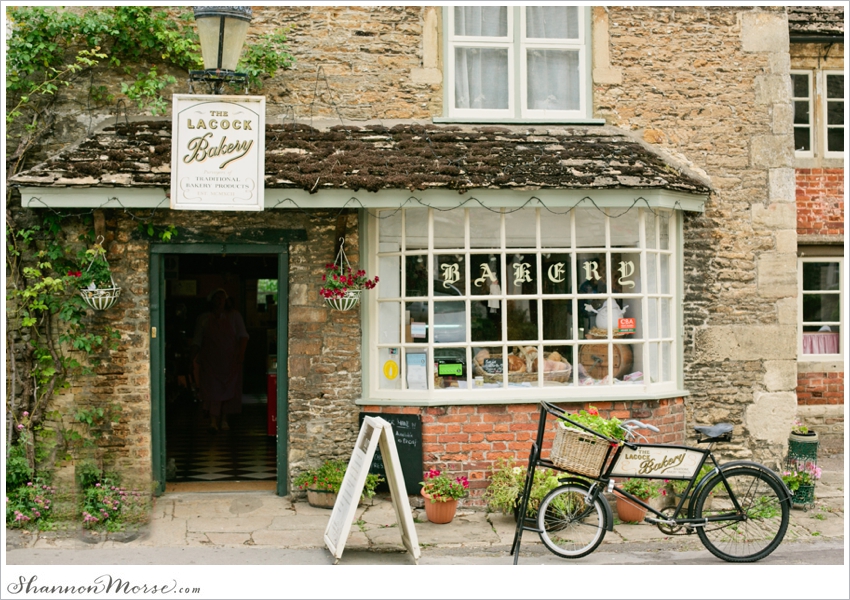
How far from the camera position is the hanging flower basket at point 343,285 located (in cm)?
803

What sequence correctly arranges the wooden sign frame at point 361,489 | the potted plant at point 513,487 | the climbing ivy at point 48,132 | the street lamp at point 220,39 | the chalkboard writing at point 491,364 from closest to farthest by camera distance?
the wooden sign frame at point 361,489
the street lamp at point 220,39
the potted plant at point 513,487
the climbing ivy at point 48,132
the chalkboard writing at point 491,364

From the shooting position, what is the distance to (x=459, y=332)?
834 centimetres

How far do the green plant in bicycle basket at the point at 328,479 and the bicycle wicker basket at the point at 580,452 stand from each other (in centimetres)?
204

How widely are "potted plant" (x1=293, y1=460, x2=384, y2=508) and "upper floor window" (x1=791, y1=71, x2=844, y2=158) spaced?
7.88 meters

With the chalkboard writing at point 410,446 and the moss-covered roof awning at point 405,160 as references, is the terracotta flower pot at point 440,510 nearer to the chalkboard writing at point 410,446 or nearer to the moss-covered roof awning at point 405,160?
the chalkboard writing at point 410,446

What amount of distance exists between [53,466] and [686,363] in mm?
6321

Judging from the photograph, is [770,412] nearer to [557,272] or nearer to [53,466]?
[557,272]

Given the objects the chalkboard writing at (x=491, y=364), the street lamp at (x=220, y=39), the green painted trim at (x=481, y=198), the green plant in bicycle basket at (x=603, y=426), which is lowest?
the green plant in bicycle basket at (x=603, y=426)

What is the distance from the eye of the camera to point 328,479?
26.5ft

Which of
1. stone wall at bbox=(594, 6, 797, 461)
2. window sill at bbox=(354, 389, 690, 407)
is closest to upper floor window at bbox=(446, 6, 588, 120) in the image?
stone wall at bbox=(594, 6, 797, 461)

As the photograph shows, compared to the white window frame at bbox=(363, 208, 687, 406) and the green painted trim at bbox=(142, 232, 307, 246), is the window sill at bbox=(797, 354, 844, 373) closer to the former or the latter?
the white window frame at bbox=(363, 208, 687, 406)

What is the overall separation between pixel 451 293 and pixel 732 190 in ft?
10.5

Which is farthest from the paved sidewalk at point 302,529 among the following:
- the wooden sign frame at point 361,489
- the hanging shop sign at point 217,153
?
the hanging shop sign at point 217,153

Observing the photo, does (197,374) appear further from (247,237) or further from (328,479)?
(328,479)
